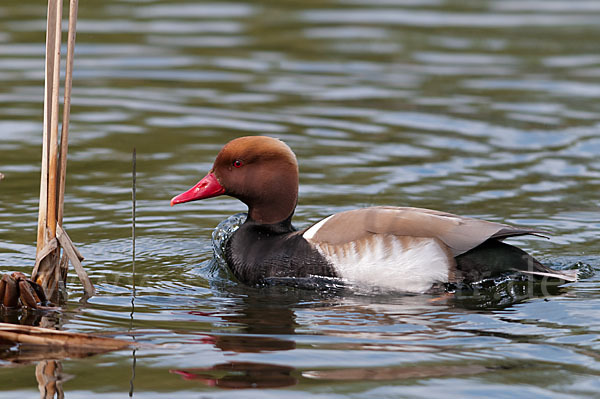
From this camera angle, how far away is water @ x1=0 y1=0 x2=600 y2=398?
16.5 feet

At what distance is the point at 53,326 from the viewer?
5672 millimetres

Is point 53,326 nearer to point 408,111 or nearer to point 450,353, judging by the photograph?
point 450,353

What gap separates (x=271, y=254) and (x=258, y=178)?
0.57 m

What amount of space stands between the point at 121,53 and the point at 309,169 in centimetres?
559

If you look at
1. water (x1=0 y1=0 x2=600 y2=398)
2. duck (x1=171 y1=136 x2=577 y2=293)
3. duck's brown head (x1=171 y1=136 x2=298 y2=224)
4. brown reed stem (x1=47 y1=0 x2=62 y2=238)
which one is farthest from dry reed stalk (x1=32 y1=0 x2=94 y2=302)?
duck (x1=171 y1=136 x2=577 y2=293)

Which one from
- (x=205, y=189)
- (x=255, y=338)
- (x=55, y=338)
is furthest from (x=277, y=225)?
(x=55, y=338)

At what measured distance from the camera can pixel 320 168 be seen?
395 inches

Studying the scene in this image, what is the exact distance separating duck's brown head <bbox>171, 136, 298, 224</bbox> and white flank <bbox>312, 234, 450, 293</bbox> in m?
0.74

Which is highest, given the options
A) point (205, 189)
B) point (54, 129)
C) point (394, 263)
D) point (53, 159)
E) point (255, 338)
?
point (54, 129)

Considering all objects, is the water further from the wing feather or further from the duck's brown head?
the duck's brown head

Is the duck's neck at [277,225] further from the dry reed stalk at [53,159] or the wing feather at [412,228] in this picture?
the dry reed stalk at [53,159]

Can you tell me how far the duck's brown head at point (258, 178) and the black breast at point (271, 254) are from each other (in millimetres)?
106

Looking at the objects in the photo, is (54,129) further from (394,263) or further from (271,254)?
(394,263)

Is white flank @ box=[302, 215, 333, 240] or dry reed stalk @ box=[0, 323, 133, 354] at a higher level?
white flank @ box=[302, 215, 333, 240]
